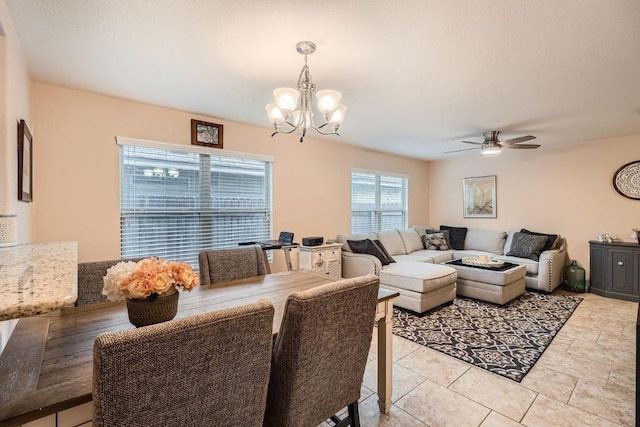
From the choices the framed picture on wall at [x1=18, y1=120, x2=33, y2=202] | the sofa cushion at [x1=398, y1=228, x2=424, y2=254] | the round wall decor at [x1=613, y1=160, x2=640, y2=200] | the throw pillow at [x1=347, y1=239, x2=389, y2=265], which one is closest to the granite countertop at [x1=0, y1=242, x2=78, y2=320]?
the framed picture on wall at [x1=18, y1=120, x2=33, y2=202]

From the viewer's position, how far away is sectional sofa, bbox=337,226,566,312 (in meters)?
3.58

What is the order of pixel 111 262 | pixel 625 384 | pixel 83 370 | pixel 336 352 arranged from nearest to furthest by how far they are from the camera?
pixel 83 370, pixel 336 352, pixel 111 262, pixel 625 384

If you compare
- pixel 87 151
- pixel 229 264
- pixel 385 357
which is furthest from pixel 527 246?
pixel 87 151

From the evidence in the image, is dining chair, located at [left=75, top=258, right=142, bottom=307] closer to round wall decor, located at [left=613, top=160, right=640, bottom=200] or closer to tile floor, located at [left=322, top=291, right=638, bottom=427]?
tile floor, located at [left=322, top=291, right=638, bottom=427]

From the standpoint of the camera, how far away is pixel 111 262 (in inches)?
73.8

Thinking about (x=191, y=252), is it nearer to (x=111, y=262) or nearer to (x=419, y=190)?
(x=111, y=262)

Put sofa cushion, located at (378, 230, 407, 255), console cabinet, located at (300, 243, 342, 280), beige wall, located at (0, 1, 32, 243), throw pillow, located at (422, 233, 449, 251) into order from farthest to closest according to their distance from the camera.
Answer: throw pillow, located at (422, 233, 449, 251) < sofa cushion, located at (378, 230, 407, 255) < console cabinet, located at (300, 243, 342, 280) < beige wall, located at (0, 1, 32, 243)

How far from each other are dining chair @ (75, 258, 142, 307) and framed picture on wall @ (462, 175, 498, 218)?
20.1 feet

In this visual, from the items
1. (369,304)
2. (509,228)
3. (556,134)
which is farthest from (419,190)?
(369,304)

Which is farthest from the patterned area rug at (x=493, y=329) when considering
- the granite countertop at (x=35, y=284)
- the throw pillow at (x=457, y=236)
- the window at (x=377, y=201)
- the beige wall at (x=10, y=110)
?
the beige wall at (x=10, y=110)

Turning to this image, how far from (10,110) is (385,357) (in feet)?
8.73

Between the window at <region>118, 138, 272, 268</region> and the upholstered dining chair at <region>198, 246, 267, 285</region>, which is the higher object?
the window at <region>118, 138, 272, 268</region>

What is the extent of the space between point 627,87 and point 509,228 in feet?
11.1

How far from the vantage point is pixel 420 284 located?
3.47 m
